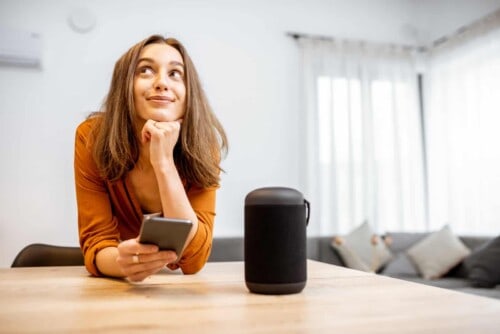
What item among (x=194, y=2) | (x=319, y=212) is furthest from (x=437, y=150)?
(x=194, y=2)

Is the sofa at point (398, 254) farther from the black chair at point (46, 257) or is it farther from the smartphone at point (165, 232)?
the smartphone at point (165, 232)

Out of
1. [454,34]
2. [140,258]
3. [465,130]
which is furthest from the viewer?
[454,34]

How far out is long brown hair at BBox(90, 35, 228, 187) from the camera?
3.65 feet

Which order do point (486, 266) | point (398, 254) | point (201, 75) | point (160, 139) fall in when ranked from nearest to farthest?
point (160, 139) → point (486, 266) → point (398, 254) → point (201, 75)

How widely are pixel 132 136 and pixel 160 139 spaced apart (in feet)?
0.67

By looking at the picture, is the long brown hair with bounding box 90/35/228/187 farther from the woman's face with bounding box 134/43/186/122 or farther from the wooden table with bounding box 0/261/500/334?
the wooden table with bounding box 0/261/500/334

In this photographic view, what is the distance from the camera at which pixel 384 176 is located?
379 cm

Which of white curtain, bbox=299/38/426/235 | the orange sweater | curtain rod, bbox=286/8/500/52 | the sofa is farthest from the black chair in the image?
curtain rod, bbox=286/8/500/52

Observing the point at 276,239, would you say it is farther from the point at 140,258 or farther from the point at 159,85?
the point at 159,85

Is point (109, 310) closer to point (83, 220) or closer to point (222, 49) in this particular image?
point (83, 220)

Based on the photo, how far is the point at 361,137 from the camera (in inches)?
147

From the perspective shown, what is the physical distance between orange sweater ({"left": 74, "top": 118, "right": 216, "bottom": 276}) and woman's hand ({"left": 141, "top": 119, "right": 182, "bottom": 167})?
0.18 m

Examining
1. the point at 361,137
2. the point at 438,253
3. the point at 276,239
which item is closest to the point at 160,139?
the point at 276,239

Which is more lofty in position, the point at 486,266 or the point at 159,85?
the point at 159,85
